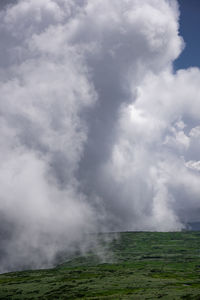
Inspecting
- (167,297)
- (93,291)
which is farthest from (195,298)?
(93,291)

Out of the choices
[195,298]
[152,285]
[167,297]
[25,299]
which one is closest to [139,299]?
[167,297]

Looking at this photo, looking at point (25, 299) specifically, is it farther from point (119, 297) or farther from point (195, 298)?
point (195, 298)

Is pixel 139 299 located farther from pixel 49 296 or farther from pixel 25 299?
pixel 25 299

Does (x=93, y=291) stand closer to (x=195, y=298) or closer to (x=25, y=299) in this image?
(x=25, y=299)

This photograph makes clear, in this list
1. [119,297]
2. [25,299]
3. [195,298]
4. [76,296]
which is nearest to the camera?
[195,298]

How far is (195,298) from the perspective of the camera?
14312 cm

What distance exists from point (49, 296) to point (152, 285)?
80220 millimetres

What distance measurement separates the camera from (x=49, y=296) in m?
199

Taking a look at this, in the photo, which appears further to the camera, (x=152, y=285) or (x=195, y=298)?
(x=152, y=285)

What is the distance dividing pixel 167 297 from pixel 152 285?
174 ft

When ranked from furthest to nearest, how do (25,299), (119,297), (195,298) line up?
(25,299)
(119,297)
(195,298)

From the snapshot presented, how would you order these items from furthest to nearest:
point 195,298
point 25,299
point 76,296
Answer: point 25,299
point 76,296
point 195,298

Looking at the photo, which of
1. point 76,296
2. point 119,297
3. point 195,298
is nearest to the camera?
point 195,298

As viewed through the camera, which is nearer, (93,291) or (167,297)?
(167,297)
